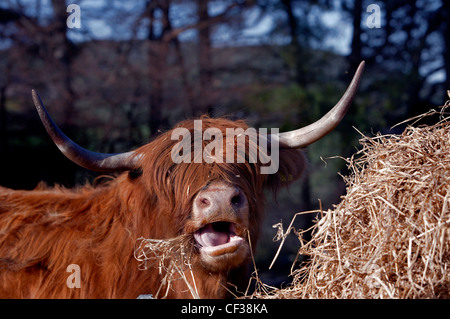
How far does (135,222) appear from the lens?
3.21 m

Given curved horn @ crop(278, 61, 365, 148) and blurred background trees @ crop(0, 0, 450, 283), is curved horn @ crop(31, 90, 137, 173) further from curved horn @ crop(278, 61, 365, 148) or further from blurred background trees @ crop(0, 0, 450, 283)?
blurred background trees @ crop(0, 0, 450, 283)

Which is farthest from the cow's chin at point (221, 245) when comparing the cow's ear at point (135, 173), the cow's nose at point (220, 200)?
the cow's ear at point (135, 173)

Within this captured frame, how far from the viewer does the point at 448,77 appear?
6398 millimetres

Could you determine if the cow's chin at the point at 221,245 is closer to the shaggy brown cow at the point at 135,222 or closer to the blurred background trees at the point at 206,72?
the shaggy brown cow at the point at 135,222

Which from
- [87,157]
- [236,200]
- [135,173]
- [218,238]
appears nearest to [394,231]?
[236,200]

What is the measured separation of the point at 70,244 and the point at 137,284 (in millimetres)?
618

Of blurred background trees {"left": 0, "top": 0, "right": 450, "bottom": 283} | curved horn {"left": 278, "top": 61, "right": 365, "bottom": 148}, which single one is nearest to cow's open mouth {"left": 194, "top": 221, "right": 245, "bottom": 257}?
curved horn {"left": 278, "top": 61, "right": 365, "bottom": 148}

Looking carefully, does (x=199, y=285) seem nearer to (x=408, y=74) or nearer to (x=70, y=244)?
(x=70, y=244)

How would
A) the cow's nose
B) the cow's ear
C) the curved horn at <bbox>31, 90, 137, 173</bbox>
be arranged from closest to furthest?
the cow's nose → the curved horn at <bbox>31, 90, 137, 173</bbox> → the cow's ear

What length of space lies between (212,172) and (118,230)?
98 cm

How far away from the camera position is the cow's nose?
2574 millimetres

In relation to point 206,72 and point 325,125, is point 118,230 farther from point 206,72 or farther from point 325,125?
point 206,72

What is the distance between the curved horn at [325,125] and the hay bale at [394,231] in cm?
60

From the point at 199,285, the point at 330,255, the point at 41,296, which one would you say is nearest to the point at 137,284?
the point at 199,285
